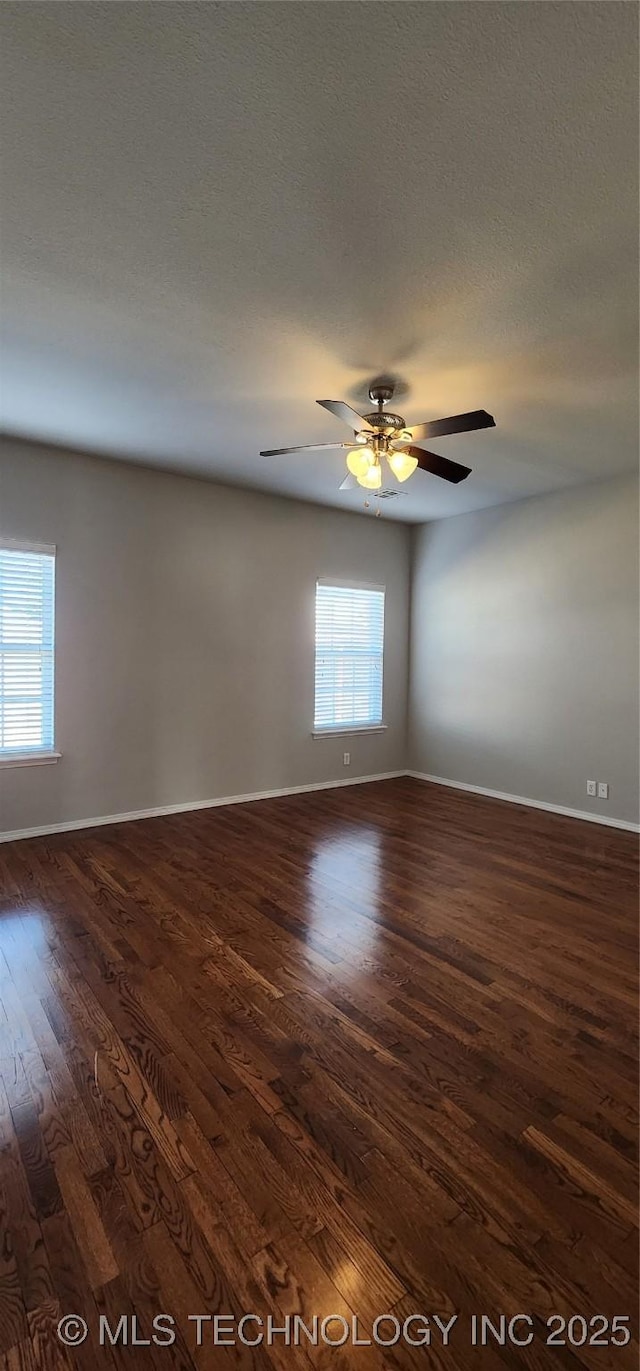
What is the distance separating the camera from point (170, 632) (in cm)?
460

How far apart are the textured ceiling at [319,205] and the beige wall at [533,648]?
1605 millimetres

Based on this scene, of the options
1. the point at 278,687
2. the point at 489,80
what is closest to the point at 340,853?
the point at 278,687

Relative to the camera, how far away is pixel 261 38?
1.29 metres

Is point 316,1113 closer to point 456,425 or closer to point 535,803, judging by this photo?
point 456,425

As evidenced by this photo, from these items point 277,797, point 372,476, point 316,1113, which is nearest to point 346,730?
point 277,797

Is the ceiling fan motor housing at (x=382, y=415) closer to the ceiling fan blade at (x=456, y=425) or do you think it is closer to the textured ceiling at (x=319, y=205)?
the textured ceiling at (x=319, y=205)

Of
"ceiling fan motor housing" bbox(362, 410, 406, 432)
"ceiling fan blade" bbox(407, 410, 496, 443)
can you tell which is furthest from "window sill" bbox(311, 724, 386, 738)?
"ceiling fan blade" bbox(407, 410, 496, 443)

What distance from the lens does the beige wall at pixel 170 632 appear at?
4.09 m

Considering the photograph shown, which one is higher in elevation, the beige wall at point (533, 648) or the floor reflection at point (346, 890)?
the beige wall at point (533, 648)

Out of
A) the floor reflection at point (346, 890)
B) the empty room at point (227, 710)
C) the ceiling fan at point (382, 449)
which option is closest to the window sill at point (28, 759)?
the empty room at point (227, 710)

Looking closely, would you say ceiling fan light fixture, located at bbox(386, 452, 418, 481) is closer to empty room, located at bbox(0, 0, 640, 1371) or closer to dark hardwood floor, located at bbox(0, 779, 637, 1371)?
empty room, located at bbox(0, 0, 640, 1371)

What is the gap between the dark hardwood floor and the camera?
1.15 meters

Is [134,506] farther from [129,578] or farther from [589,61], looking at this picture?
[589,61]

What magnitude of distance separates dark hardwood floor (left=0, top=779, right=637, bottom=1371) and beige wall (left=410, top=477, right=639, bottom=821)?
5.36 feet
